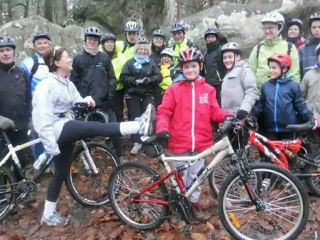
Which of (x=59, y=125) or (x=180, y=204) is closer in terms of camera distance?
(x=180, y=204)

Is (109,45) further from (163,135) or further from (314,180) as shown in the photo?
(314,180)

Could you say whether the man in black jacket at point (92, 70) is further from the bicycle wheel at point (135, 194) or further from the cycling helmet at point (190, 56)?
the cycling helmet at point (190, 56)

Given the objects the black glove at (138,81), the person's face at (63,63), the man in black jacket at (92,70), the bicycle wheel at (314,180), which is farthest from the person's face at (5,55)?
the bicycle wheel at (314,180)

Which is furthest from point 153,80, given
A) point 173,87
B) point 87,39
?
point 173,87

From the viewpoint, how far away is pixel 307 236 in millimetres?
4625

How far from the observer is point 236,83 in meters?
5.80

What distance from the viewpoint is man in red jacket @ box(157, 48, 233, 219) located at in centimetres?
481

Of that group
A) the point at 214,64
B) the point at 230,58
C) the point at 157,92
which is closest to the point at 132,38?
the point at 157,92

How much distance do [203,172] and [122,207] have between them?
1303mm

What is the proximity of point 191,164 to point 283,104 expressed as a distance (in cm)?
177

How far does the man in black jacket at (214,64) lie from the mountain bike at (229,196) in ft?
10.5

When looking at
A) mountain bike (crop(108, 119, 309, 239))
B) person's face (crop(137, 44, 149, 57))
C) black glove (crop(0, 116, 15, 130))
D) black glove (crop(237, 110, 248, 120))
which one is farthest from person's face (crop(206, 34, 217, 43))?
Answer: black glove (crop(0, 116, 15, 130))

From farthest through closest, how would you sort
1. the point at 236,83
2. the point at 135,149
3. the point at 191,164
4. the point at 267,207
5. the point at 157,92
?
the point at 135,149, the point at 157,92, the point at 236,83, the point at 191,164, the point at 267,207

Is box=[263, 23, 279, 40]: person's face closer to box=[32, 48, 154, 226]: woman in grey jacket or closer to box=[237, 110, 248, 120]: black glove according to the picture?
box=[237, 110, 248, 120]: black glove
